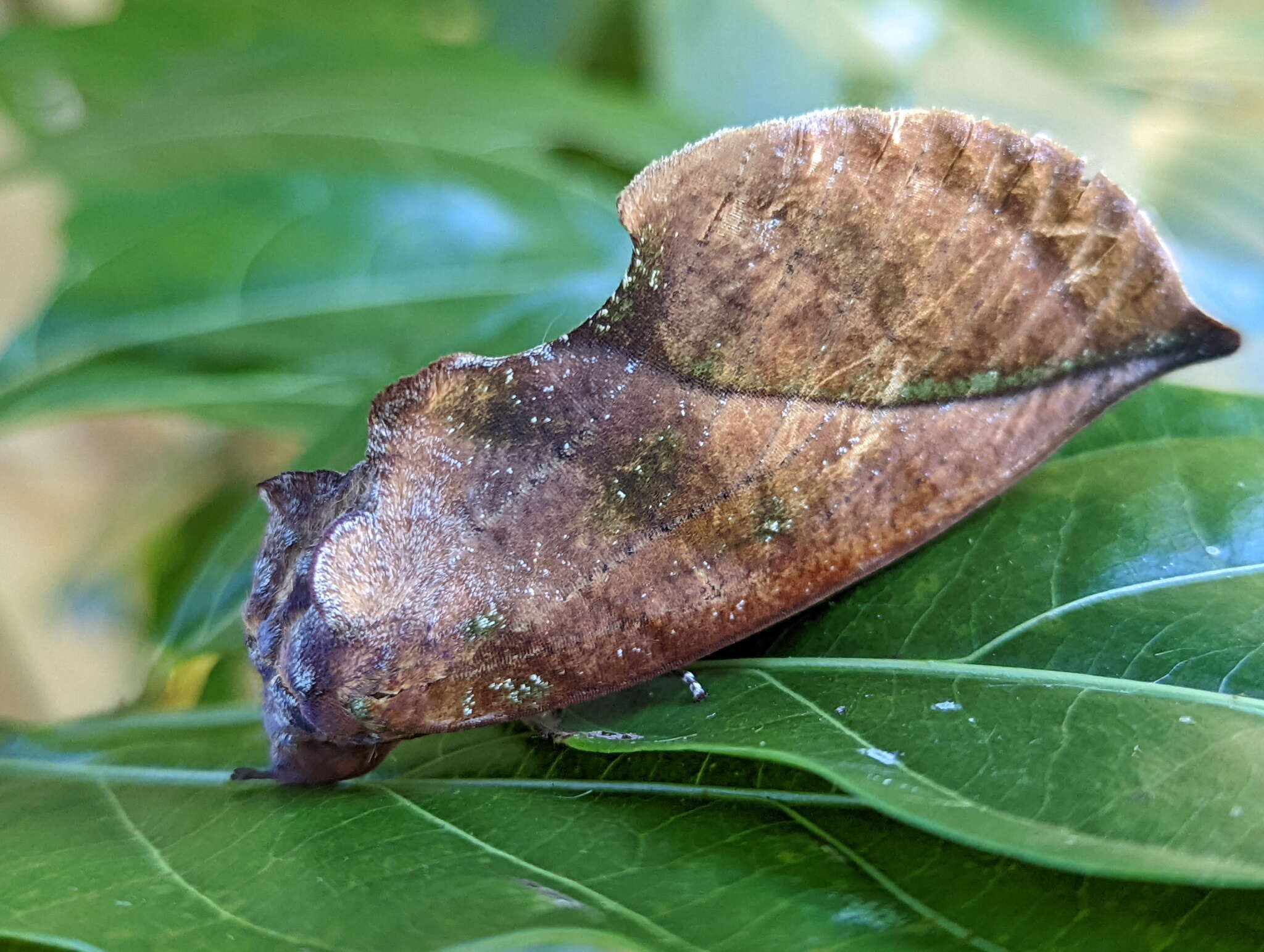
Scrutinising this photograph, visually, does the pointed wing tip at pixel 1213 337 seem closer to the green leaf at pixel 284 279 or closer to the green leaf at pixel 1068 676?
the green leaf at pixel 1068 676

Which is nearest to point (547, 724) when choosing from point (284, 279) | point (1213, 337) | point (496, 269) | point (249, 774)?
point (249, 774)

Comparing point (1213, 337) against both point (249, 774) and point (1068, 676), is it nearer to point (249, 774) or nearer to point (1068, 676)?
point (1068, 676)

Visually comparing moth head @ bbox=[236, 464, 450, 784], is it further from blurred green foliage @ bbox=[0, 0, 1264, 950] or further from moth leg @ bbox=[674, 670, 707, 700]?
moth leg @ bbox=[674, 670, 707, 700]

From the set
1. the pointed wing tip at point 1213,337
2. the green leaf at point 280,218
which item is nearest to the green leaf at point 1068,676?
the pointed wing tip at point 1213,337

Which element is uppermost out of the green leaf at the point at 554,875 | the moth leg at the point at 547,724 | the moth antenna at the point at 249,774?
the moth leg at the point at 547,724

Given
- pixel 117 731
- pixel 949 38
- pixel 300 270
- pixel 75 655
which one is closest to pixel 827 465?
pixel 117 731

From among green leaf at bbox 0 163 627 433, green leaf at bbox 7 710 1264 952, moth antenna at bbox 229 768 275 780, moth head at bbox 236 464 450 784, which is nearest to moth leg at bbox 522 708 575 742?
green leaf at bbox 7 710 1264 952

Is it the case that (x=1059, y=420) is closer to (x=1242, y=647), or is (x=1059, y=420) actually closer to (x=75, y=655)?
(x=1242, y=647)

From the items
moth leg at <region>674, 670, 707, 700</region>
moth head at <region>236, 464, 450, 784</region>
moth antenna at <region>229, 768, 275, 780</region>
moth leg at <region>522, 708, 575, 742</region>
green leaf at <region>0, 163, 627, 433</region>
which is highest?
green leaf at <region>0, 163, 627, 433</region>
